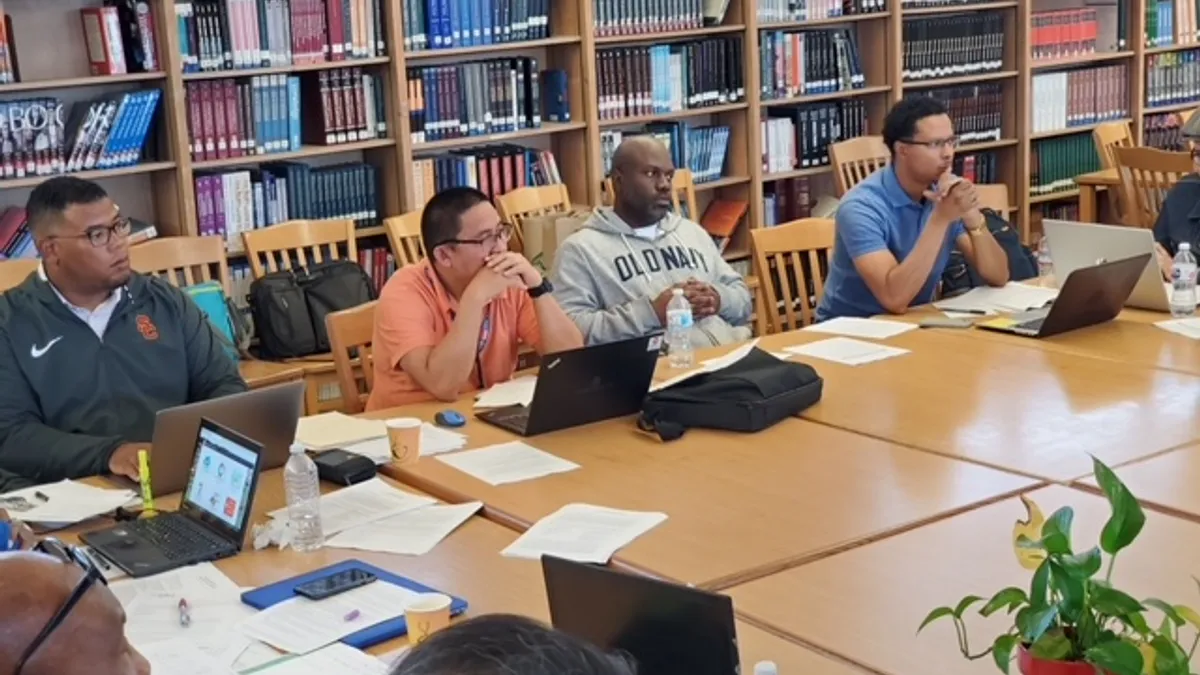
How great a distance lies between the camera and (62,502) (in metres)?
2.87

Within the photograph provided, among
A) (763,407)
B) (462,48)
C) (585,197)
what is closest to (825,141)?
(585,197)

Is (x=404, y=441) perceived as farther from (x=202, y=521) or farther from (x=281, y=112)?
(x=281, y=112)

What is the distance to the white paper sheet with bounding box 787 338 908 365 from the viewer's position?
12.3 ft

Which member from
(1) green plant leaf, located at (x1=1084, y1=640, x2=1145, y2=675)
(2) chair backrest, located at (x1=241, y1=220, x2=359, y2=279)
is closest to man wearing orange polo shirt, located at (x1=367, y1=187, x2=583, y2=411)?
(2) chair backrest, located at (x1=241, y1=220, x2=359, y2=279)

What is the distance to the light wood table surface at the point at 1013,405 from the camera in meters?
2.97

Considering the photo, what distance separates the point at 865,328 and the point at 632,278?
2.30 feet

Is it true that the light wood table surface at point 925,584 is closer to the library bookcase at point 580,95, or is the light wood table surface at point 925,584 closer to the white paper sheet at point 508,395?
the white paper sheet at point 508,395

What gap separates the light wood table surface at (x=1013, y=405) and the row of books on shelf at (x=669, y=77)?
231cm

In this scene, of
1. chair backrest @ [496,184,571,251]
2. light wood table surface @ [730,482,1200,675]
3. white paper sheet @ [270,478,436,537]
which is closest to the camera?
light wood table surface @ [730,482,1200,675]

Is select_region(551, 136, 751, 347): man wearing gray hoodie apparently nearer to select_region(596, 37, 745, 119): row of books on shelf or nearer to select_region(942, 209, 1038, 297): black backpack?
select_region(942, 209, 1038, 297): black backpack

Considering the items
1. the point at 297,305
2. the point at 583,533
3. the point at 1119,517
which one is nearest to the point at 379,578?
the point at 583,533

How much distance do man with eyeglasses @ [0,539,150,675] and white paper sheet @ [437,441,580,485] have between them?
1.60 m

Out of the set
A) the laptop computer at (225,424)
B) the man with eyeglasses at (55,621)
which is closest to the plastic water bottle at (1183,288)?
the laptop computer at (225,424)

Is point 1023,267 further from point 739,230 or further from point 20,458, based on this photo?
point 20,458
